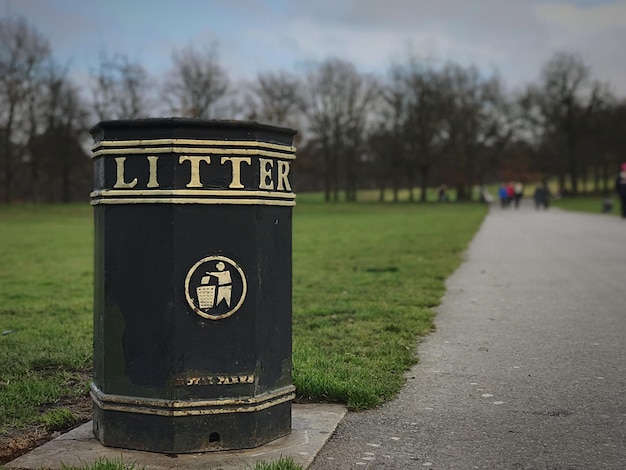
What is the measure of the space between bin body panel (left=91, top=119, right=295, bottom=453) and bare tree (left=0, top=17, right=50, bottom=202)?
53186mm

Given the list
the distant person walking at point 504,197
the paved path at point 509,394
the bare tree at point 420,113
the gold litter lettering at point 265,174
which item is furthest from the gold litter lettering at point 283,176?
the bare tree at point 420,113

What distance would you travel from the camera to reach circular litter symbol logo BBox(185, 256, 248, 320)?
3.60 metres

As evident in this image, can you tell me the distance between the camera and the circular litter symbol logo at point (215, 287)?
11.8 feet

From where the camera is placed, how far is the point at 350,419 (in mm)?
4238

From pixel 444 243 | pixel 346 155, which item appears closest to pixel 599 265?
pixel 444 243

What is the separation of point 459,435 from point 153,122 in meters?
2.17

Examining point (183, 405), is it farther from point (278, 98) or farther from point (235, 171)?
point (278, 98)

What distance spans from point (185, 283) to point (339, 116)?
216 ft

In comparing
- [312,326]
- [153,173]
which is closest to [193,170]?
[153,173]

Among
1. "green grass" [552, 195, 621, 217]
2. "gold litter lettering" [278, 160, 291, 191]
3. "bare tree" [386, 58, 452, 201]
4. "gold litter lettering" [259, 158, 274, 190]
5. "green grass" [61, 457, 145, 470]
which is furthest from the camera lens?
"bare tree" [386, 58, 452, 201]

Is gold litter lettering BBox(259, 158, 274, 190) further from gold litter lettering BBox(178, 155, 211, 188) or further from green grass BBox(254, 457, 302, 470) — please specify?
green grass BBox(254, 457, 302, 470)

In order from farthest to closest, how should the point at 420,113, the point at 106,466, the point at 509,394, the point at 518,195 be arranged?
the point at 420,113 < the point at 518,195 < the point at 509,394 < the point at 106,466

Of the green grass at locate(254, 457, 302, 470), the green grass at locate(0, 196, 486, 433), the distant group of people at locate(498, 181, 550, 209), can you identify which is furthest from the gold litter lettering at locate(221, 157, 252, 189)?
the distant group of people at locate(498, 181, 550, 209)

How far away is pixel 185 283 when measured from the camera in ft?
11.8
